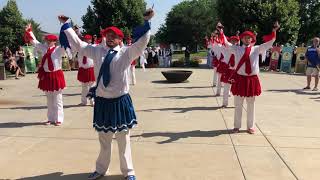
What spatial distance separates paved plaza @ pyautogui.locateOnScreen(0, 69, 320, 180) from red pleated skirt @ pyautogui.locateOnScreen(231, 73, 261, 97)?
81 centimetres

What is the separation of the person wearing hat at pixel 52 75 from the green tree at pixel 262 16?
75.4ft

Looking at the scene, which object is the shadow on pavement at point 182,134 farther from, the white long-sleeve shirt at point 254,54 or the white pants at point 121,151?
the white pants at point 121,151

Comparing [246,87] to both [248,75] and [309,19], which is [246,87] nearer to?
[248,75]

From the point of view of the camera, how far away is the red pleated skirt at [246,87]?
8406 millimetres

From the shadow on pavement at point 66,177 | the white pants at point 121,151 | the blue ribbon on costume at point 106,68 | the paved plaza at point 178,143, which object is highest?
the blue ribbon on costume at point 106,68

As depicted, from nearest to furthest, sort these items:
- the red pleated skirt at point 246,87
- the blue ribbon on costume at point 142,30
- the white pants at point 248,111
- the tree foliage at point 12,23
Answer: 1. the blue ribbon on costume at point 142,30
2. the red pleated skirt at point 246,87
3. the white pants at point 248,111
4. the tree foliage at point 12,23

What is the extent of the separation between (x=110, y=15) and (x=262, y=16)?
49.7ft

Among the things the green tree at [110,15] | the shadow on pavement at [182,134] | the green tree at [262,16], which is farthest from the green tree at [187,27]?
the shadow on pavement at [182,134]

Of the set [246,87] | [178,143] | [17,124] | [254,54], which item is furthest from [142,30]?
[17,124]

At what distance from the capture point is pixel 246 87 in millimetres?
8422

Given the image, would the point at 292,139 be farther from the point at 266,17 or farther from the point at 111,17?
the point at 111,17

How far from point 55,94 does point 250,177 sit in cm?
507

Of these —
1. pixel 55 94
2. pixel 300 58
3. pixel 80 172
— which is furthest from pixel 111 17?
pixel 80 172

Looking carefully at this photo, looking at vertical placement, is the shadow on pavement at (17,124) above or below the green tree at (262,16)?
below
